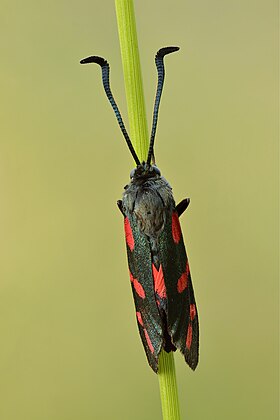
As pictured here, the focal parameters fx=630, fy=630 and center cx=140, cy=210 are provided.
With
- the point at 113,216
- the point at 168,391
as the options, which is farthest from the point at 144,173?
the point at 113,216

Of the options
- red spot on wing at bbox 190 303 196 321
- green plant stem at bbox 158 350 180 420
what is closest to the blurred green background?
red spot on wing at bbox 190 303 196 321

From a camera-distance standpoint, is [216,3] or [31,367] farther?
[216,3]

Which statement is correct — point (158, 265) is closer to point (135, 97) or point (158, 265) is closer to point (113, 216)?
point (135, 97)

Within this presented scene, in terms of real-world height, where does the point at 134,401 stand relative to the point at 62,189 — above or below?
below

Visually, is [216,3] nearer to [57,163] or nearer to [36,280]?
[57,163]

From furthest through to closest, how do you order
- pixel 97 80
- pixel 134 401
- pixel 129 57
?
pixel 97 80, pixel 134 401, pixel 129 57

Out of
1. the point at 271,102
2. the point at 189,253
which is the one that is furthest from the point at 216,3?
the point at 189,253

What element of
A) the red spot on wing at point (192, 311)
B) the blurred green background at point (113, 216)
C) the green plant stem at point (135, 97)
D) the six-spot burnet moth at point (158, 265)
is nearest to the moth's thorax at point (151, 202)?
the six-spot burnet moth at point (158, 265)
